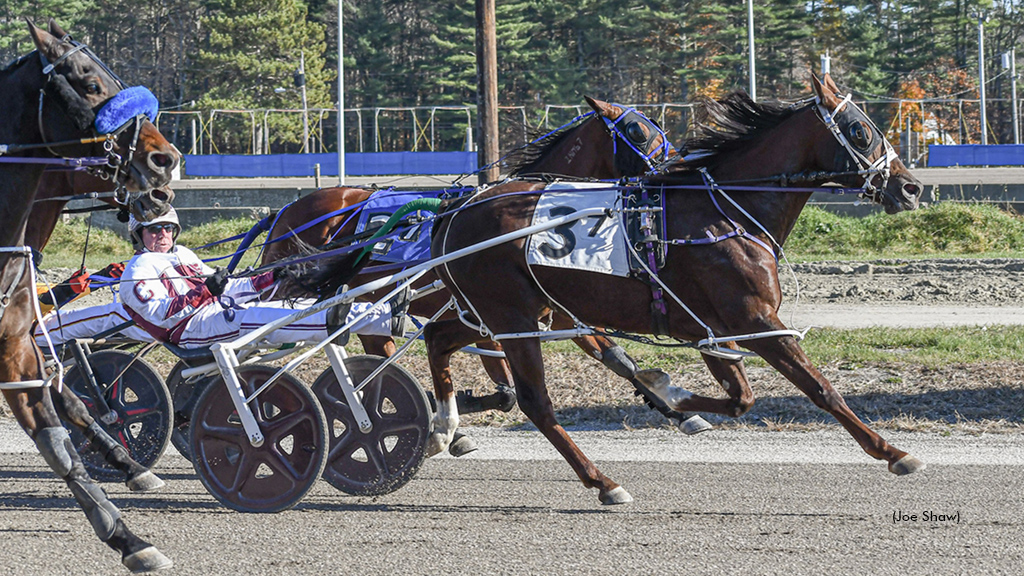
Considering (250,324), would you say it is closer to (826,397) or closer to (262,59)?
(826,397)

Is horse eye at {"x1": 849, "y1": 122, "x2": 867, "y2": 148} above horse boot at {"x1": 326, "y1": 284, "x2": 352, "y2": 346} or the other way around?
above

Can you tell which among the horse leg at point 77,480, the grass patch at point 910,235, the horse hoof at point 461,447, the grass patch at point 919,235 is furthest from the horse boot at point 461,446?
the grass patch at point 919,235

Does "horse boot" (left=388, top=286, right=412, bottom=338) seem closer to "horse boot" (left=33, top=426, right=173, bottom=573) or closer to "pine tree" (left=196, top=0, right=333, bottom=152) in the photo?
"horse boot" (left=33, top=426, right=173, bottom=573)

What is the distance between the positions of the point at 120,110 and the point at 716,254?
2.85 m

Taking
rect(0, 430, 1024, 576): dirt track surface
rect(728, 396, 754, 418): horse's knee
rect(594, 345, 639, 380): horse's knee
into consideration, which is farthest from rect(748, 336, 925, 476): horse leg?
rect(594, 345, 639, 380): horse's knee

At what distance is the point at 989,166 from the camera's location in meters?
35.2

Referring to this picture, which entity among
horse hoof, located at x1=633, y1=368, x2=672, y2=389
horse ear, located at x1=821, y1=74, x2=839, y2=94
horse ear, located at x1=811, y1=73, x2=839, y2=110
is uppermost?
horse ear, located at x1=821, y1=74, x2=839, y2=94

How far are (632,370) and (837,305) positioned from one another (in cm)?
706

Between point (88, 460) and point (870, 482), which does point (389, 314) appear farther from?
point (870, 482)

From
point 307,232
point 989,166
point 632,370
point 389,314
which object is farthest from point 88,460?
point 989,166

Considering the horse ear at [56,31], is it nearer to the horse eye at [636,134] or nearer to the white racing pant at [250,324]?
the white racing pant at [250,324]

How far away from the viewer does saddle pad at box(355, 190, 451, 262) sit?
7.28 m

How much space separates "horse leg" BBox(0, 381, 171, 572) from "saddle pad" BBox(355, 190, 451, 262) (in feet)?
8.77

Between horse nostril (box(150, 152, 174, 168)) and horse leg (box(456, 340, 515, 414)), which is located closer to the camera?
horse nostril (box(150, 152, 174, 168))
